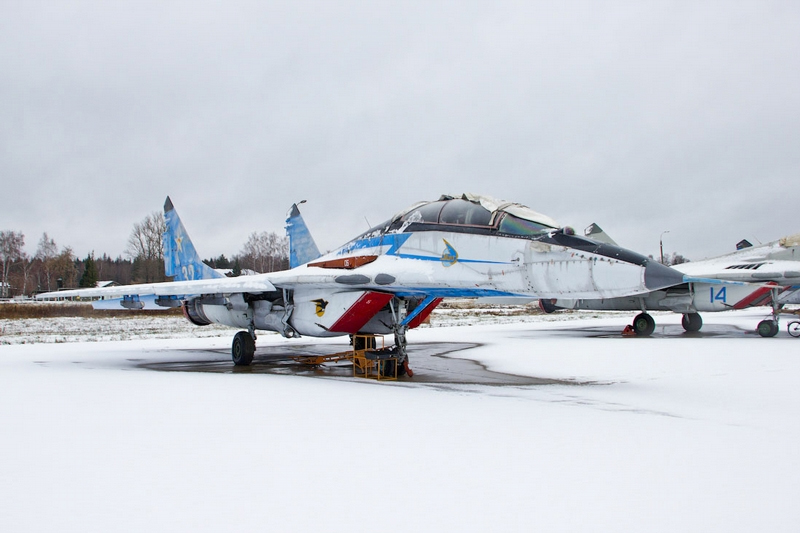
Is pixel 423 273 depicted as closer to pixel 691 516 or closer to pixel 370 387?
pixel 370 387

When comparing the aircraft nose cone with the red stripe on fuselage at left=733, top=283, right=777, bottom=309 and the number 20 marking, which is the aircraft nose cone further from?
the red stripe on fuselage at left=733, top=283, right=777, bottom=309

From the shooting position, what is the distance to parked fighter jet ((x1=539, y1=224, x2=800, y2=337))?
1631 centimetres

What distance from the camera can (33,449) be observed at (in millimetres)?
3893

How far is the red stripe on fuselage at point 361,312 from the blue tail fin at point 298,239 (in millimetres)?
5321

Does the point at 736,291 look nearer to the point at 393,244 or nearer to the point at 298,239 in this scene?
the point at 393,244

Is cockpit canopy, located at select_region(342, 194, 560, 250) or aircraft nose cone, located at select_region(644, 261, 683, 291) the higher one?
cockpit canopy, located at select_region(342, 194, 560, 250)

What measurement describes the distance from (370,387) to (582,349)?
7.15 m

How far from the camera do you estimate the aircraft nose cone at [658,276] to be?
20.3ft

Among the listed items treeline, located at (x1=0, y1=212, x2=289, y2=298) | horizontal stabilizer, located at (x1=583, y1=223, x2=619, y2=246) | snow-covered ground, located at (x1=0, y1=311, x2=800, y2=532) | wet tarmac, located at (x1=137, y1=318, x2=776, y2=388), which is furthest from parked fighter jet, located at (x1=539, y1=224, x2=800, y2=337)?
treeline, located at (x1=0, y1=212, x2=289, y2=298)

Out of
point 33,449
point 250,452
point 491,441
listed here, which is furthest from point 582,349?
point 33,449

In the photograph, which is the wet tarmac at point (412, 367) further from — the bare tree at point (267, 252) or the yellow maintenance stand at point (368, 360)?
the bare tree at point (267, 252)

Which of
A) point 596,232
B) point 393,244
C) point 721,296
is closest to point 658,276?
point 393,244

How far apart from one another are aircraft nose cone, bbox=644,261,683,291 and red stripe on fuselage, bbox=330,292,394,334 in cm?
431

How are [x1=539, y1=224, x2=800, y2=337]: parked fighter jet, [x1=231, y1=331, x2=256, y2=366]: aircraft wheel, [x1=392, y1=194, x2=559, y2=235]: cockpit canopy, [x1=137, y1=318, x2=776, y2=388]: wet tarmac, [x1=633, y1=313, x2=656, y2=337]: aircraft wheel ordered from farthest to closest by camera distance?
[x1=633, y1=313, x2=656, y2=337]: aircraft wheel
[x1=539, y1=224, x2=800, y2=337]: parked fighter jet
[x1=231, y1=331, x2=256, y2=366]: aircraft wheel
[x1=137, y1=318, x2=776, y2=388]: wet tarmac
[x1=392, y1=194, x2=559, y2=235]: cockpit canopy
